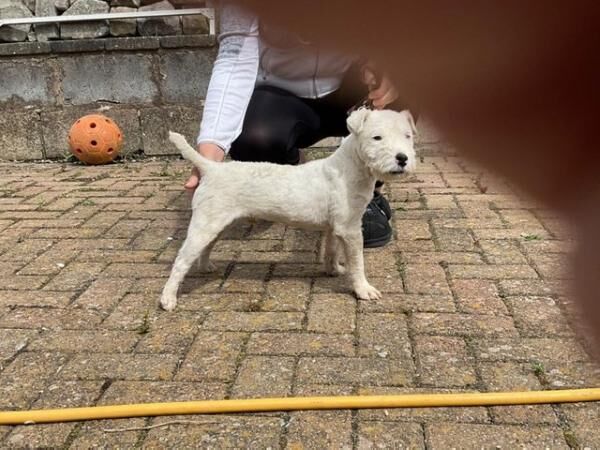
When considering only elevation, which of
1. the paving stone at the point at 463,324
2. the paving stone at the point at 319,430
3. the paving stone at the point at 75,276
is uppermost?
the paving stone at the point at 319,430

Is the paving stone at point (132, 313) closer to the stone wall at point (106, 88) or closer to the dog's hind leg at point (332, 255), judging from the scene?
the dog's hind leg at point (332, 255)

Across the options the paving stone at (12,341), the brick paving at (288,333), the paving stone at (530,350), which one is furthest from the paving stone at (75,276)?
the paving stone at (530,350)

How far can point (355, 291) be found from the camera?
2791mm

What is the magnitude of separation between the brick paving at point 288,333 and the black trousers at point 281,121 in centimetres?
48

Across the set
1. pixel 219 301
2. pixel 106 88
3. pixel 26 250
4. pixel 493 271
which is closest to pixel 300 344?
pixel 219 301

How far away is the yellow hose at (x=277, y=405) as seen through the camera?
193cm

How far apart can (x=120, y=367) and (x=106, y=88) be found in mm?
3887

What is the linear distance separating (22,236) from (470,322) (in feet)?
8.18

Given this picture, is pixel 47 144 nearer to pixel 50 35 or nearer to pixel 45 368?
pixel 50 35

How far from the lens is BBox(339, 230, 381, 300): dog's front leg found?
277 centimetres

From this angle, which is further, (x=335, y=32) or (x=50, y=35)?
(x=50, y=35)

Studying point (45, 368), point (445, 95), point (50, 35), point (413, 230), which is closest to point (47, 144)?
point (50, 35)

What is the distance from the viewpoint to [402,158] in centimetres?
247

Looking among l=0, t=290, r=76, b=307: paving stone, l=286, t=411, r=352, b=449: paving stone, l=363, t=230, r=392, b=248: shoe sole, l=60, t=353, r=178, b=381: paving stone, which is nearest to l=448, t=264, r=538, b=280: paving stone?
l=363, t=230, r=392, b=248: shoe sole
